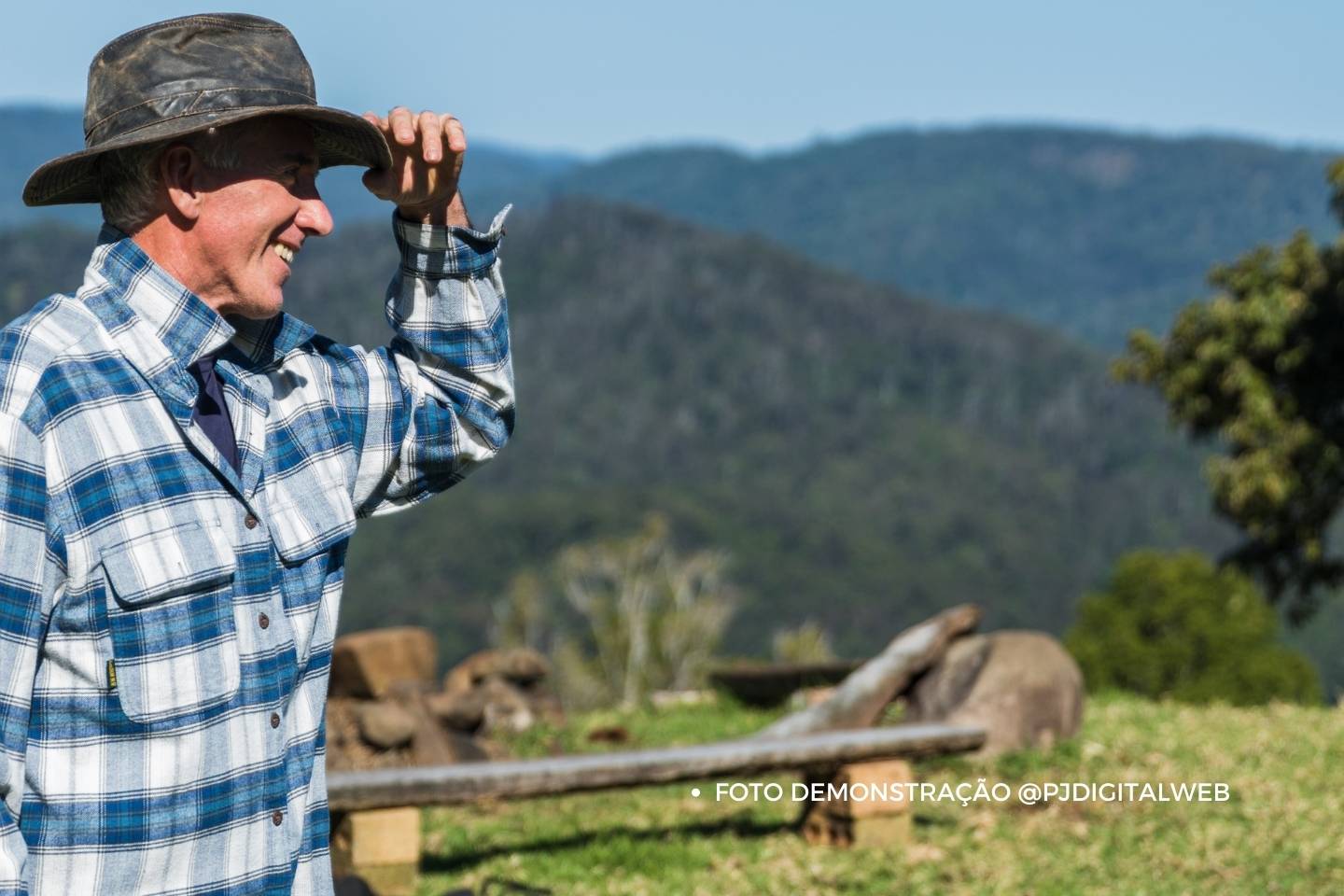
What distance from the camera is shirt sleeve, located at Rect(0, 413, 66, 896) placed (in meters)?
2.02

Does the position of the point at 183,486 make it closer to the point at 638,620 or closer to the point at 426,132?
the point at 426,132

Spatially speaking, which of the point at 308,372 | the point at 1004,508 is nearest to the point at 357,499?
the point at 308,372

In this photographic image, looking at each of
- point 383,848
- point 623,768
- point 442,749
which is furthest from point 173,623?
point 442,749

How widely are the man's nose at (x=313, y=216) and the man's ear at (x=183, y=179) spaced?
167mm

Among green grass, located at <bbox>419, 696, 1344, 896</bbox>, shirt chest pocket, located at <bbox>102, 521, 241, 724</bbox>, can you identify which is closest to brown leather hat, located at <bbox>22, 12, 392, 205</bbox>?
shirt chest pocket, located at <bbox>102, 521, 241, 724</bbox>

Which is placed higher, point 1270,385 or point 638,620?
point 1270,385

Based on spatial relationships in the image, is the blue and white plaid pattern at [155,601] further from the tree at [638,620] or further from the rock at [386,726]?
the tree at [638,620]

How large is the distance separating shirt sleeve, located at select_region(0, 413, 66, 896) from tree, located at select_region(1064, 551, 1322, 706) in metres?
27.9

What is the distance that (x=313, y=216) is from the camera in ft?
7.91

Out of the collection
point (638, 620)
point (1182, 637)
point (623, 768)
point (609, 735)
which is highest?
point (623, 768)

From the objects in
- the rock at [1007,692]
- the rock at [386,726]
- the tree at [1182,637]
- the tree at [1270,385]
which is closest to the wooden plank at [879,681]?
the rock at [1007,692]

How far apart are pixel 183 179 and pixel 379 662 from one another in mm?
8499

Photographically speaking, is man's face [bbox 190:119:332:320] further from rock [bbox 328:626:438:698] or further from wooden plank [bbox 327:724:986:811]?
rock [bbox 328:626:438:698]

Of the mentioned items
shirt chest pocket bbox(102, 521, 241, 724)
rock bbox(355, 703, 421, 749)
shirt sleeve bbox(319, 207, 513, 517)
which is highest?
shirt sleeve bbox(319, 207, 513, 517)
